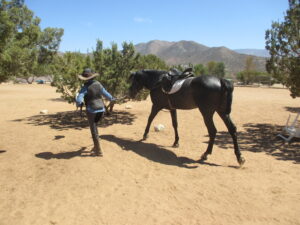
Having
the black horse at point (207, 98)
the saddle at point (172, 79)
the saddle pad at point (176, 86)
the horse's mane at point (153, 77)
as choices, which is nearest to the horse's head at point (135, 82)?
the horse's mane at point (153, 77)

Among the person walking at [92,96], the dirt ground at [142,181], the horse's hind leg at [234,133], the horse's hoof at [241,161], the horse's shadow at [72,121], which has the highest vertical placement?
the person walking at [92,96]

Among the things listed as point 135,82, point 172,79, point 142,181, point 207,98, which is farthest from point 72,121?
point 207,98

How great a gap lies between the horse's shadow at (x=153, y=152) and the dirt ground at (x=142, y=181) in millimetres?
27

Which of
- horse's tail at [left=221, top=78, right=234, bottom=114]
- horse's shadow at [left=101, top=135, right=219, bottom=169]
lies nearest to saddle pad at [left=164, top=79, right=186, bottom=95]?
horse's tail at [left=221, top=78, right=234, bottom=114]

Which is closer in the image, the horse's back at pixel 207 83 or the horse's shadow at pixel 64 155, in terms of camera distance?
the horse's back at pixel 207 83

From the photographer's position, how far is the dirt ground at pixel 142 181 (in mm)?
3498

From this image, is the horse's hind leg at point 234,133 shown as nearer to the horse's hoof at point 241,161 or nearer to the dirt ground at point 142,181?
the horse's hoof at point 241,161

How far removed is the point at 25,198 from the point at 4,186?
724 mm

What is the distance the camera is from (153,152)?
6.21 metres

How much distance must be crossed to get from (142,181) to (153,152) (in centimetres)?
171

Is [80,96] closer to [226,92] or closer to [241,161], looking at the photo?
[226,92]

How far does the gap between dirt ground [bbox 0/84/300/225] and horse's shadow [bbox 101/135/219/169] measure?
27 millimetres

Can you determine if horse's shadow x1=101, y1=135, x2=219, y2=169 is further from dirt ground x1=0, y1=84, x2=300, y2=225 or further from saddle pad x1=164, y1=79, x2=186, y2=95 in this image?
saddle pad x1=164, y1=79, x2=186, y2=95

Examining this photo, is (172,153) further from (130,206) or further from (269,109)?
(269,109)
